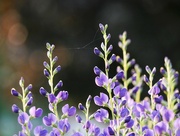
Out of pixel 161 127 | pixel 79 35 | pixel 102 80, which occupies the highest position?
pixel 79 35

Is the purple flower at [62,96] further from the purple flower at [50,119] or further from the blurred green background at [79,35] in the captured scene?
the blurred green background at [79,35]

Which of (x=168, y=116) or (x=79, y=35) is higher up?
(x=79, y=35)

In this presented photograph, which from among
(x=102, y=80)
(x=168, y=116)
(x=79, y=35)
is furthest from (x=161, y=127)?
(x=79, y=35)

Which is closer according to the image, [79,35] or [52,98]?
[52,98]

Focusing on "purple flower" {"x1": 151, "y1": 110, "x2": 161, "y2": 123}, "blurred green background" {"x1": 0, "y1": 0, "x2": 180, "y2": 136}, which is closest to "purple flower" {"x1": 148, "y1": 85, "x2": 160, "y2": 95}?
"purple flower" {"x1": 151, "y1": 110, "x2": 161, "y2": 123}

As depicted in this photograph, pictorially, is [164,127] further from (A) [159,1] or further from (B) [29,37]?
(B) [29,37]

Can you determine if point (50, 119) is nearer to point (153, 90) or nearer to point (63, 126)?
point (63, 126)

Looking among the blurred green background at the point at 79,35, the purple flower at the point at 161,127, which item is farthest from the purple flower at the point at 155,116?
the blurred green background at the point at 79,35

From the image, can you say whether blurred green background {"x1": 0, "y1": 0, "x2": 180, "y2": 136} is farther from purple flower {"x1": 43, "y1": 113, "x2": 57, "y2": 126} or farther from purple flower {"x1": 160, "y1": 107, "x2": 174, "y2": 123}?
purple flower {"x1": 160, "y1": 107, "x2": 174, "y2": 123}
